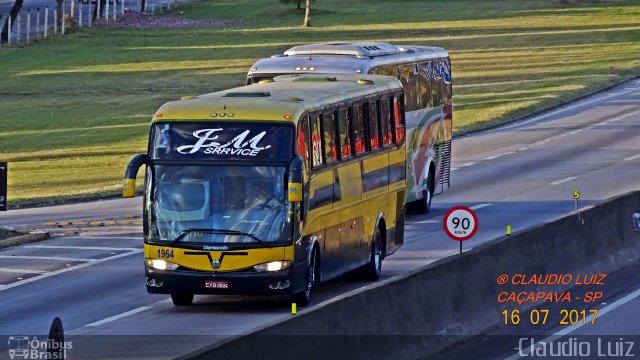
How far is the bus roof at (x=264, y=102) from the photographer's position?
21125mm

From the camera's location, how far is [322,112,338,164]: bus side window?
22.5m

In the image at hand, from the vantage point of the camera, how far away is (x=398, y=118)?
86.0 ft

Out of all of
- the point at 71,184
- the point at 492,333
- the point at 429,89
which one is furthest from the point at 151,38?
the point at 492,333

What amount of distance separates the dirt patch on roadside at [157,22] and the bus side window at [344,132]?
73368 mm

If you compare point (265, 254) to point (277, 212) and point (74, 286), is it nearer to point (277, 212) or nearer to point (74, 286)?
point (277, 212)

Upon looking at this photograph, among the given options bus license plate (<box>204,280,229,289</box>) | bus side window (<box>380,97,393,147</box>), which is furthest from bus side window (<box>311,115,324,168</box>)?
bus side window (<box>380,97,393,147</box>)

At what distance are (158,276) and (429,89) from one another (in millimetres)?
13934

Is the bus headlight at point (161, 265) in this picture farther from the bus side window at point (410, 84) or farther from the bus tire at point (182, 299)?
the bus side window at point (410, 84)

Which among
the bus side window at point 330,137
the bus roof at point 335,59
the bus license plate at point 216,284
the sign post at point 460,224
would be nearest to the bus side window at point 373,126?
the bus side window at point 330,137

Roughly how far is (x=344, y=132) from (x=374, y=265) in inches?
91.5

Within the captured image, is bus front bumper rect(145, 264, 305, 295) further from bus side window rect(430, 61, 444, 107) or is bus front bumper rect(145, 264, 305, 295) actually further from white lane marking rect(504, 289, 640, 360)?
bus side window rect(430, 61, 444, 107)

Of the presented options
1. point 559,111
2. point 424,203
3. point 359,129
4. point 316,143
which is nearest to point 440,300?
point 316,143

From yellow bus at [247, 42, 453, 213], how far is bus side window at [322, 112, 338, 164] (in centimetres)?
653

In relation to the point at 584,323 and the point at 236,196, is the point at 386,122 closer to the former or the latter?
the point at 236,196
